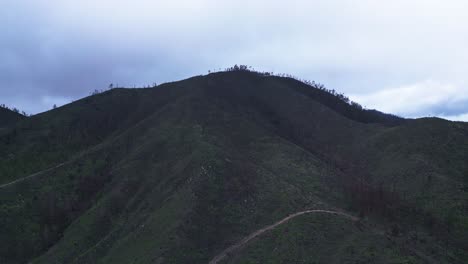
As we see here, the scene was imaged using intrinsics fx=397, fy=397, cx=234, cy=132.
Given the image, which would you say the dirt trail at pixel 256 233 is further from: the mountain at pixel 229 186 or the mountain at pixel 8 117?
the mountain at pixel 8 117

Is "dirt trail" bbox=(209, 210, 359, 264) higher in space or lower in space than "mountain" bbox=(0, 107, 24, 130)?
lower

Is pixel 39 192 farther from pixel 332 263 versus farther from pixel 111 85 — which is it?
pixel 111 85

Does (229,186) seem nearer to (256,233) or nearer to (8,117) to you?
(256,233)

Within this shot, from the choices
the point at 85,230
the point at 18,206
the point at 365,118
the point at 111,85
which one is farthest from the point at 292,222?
the point at 111,85

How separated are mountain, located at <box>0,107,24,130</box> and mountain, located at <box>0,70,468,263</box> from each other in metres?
20.5

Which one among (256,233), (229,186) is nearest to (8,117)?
(229,186)

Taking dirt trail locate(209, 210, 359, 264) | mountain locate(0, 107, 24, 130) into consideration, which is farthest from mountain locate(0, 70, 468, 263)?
mountain locate(0, 107, 24, 130)

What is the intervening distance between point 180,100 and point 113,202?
29.8 meters

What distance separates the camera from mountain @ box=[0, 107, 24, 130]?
328ft

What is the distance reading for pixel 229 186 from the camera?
4812cm

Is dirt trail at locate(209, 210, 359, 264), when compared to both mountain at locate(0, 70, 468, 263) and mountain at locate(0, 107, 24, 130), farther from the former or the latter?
mountain at locate(0, 107, 24, 130)

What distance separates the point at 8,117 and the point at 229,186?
80654 millimetres

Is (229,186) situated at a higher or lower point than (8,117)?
lower

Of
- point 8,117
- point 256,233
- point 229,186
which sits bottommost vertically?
point 256,233
